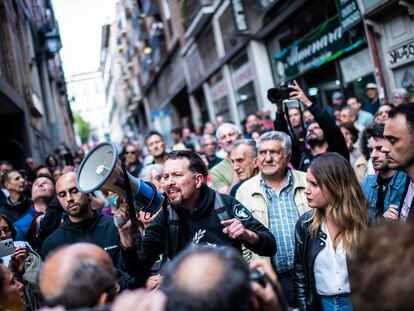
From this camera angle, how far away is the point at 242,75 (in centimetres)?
1501

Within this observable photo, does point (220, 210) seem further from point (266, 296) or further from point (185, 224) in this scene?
point (266, 296)

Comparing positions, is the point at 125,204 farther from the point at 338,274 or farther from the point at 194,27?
the point at 194,27

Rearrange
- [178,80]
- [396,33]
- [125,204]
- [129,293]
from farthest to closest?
1. [178,80]
2. [396,33]
3. [125,204]
4. [129,293]

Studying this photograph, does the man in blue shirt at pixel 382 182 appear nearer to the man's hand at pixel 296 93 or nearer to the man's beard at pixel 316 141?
the man's hand at pixel 296 93

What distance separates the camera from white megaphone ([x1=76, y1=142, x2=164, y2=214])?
2.82 m

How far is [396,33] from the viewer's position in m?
8.29

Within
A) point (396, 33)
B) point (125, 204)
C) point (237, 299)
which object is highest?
point (396, 33)

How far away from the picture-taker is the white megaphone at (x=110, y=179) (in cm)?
282

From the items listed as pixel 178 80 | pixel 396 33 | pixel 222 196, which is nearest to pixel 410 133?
pixel 222 196

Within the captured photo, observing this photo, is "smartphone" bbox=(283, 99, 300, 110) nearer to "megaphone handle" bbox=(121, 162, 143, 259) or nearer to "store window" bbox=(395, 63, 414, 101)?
"megaphone handle" bbox=(121, 162, 143, 259)

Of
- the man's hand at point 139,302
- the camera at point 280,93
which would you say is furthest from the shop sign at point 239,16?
the man's hand at point 139,302

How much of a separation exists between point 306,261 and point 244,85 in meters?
12.4

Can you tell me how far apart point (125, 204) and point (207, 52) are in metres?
15.8

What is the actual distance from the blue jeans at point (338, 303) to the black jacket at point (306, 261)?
72mm
